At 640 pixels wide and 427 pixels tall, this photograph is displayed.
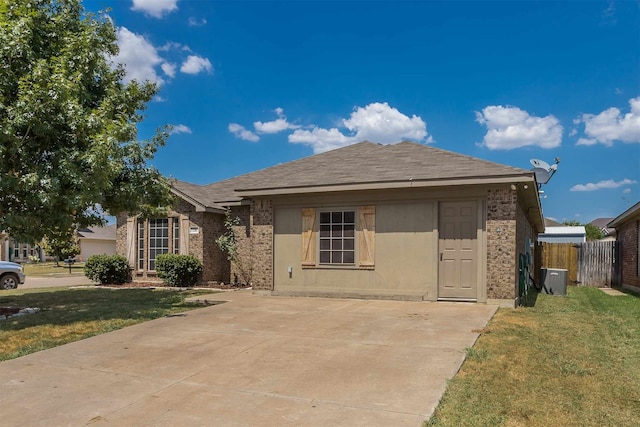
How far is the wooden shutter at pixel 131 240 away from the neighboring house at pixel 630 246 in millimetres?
16986

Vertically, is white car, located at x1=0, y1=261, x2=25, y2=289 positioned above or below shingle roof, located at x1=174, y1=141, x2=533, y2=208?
below

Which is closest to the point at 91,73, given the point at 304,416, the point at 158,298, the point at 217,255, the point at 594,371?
the point at 158,298

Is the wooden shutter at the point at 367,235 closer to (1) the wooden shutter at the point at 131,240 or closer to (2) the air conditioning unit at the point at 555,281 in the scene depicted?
(2) the air conditioning unit at the point at 555,281

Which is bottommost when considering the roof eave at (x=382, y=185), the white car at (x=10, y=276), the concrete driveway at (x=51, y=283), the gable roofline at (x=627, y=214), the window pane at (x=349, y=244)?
the concrete driveway at (x=51, y=283)

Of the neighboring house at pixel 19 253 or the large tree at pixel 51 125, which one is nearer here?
the large tree at pixel 51 125

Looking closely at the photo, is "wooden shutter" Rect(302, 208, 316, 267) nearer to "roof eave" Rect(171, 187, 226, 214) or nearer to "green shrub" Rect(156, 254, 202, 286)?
"roof eave" Rect(171, 187, 226, 214)

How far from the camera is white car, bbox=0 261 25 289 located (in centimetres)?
1557

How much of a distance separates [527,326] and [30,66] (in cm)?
1036

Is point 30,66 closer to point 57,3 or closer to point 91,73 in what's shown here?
point 91,73

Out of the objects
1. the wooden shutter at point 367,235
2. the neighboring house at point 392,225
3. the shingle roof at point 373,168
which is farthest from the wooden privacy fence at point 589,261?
the wooden shutter at point 367,235

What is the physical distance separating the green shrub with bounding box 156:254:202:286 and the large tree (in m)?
5.23

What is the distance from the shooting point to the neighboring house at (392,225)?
32.6 feet

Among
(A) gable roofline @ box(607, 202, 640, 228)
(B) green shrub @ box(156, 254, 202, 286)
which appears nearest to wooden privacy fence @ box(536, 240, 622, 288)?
(A) gable roofline @ box(607, 202, 640, 228)

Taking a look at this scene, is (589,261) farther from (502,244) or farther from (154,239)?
(154,239)
